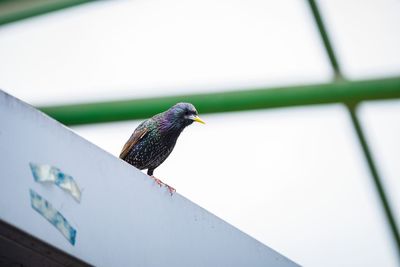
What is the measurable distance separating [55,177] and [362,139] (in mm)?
1901

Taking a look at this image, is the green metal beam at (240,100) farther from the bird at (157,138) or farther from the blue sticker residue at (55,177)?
the bird at (157,138)

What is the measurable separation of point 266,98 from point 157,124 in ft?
8.50

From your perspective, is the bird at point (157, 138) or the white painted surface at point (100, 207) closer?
the white painted surface at point (100, 207)

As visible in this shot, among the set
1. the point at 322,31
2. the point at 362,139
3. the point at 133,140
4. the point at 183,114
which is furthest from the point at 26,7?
the point at 183,114

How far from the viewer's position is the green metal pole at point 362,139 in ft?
11.2

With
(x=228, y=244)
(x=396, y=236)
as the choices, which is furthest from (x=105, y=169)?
(x=396, y=236)

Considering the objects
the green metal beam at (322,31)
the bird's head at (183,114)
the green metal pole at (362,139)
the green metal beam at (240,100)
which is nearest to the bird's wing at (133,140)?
the bird's head at (183,114)

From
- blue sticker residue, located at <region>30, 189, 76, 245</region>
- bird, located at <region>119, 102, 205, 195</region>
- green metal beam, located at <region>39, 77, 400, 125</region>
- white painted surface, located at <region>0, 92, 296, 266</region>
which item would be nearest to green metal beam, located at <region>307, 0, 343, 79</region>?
green metal beam, located at <region>39, 77, 400, 125</region>

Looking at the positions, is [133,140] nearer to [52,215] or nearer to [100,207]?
[100,207]

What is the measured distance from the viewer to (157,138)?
5594 millimetres

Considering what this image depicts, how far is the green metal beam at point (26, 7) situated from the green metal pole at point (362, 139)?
3.99 ft

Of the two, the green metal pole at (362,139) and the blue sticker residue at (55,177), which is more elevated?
the green metal pole at (362,139)

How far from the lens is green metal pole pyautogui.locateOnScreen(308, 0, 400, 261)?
11.2 ft

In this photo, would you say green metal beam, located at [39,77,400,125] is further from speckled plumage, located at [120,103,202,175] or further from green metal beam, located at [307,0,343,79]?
speckled plumage, located at [120,103,202,175]
